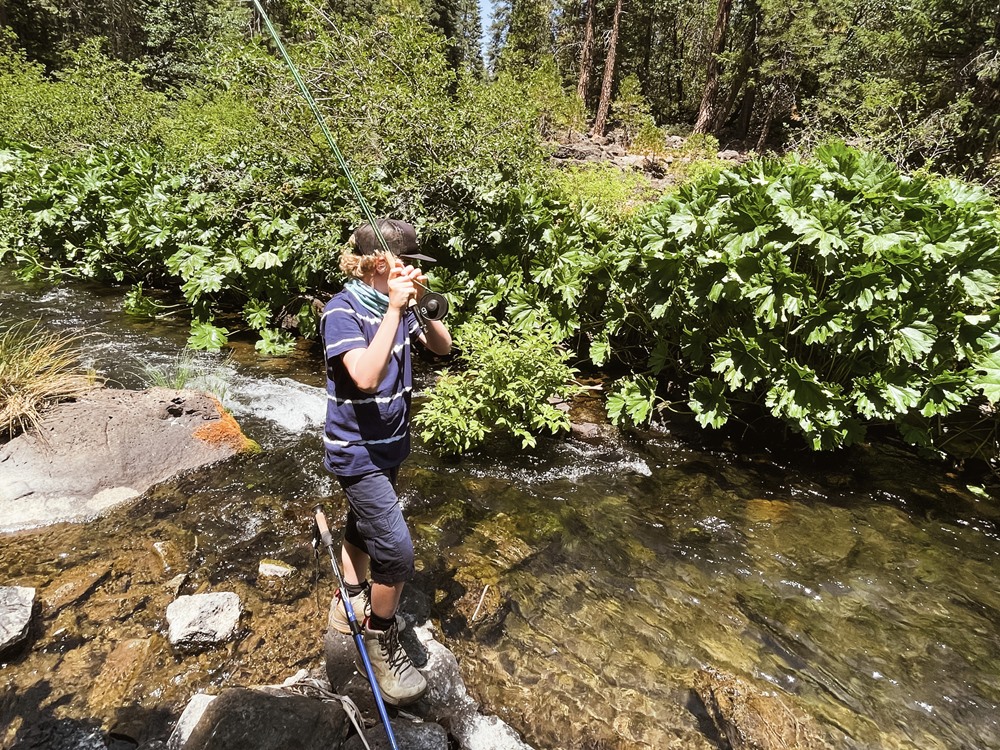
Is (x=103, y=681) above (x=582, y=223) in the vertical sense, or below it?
below

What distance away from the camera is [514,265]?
6.40 m

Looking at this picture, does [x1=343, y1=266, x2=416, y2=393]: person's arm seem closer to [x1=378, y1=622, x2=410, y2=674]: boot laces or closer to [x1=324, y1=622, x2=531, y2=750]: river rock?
[x1=378, y1=622, x2=410, y2=674]: boot laces

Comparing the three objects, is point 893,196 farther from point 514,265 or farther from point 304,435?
point 304,435

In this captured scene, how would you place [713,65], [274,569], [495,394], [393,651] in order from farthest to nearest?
[713,65]
[495,394]
[274,569]
[393,651]

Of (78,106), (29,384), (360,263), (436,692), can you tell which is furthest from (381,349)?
(78,106)

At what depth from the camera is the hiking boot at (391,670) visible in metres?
2.45

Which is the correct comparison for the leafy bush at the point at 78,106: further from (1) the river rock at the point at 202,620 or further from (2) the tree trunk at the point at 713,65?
(2) the tree trunk at the point at 713,65

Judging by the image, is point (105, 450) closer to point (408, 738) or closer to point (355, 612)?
point (355, 612)

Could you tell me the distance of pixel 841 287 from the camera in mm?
4137

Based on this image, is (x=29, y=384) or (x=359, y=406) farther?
(x=29, y=384)

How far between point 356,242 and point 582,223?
4.37 m

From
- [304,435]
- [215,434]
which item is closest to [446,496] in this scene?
[304,435]

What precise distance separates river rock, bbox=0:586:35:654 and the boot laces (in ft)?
5.44

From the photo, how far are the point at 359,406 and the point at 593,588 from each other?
205cm
